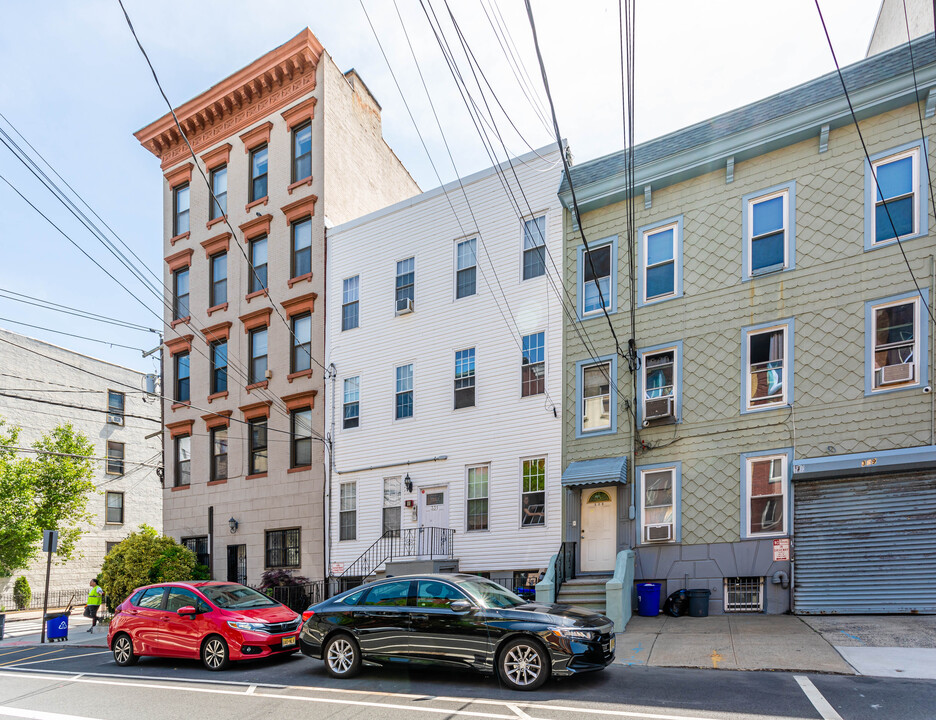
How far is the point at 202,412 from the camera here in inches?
1037

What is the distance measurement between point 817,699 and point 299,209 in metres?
20.4

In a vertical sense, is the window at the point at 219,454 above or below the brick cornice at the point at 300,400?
below

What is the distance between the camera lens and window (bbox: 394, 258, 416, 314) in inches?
851

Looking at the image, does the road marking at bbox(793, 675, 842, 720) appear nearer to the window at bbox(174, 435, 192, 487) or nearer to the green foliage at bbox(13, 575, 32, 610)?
the window at bbox(174, 435, 192, 487)

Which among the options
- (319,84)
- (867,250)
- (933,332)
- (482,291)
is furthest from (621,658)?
(319,84)

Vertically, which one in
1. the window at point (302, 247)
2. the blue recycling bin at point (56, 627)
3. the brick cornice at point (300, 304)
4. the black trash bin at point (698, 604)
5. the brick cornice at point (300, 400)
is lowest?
the blue recycling bin at point (56, 627)

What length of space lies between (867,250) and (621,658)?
30.3 ft

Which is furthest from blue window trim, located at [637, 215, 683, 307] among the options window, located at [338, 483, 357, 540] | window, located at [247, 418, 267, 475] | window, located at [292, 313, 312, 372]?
window, located at [247, 418, 267, 475]

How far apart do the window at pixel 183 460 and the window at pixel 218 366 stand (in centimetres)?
231

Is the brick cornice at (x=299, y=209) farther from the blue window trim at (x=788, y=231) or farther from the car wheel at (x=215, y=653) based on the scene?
the car wheel at (x=215, y=653)

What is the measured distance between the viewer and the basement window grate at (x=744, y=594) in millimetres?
15125

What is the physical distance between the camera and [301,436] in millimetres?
23516

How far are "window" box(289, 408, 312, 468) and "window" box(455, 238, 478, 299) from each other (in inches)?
258

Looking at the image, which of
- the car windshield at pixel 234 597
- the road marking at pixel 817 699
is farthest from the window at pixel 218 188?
the road marking at pixel 817 699
